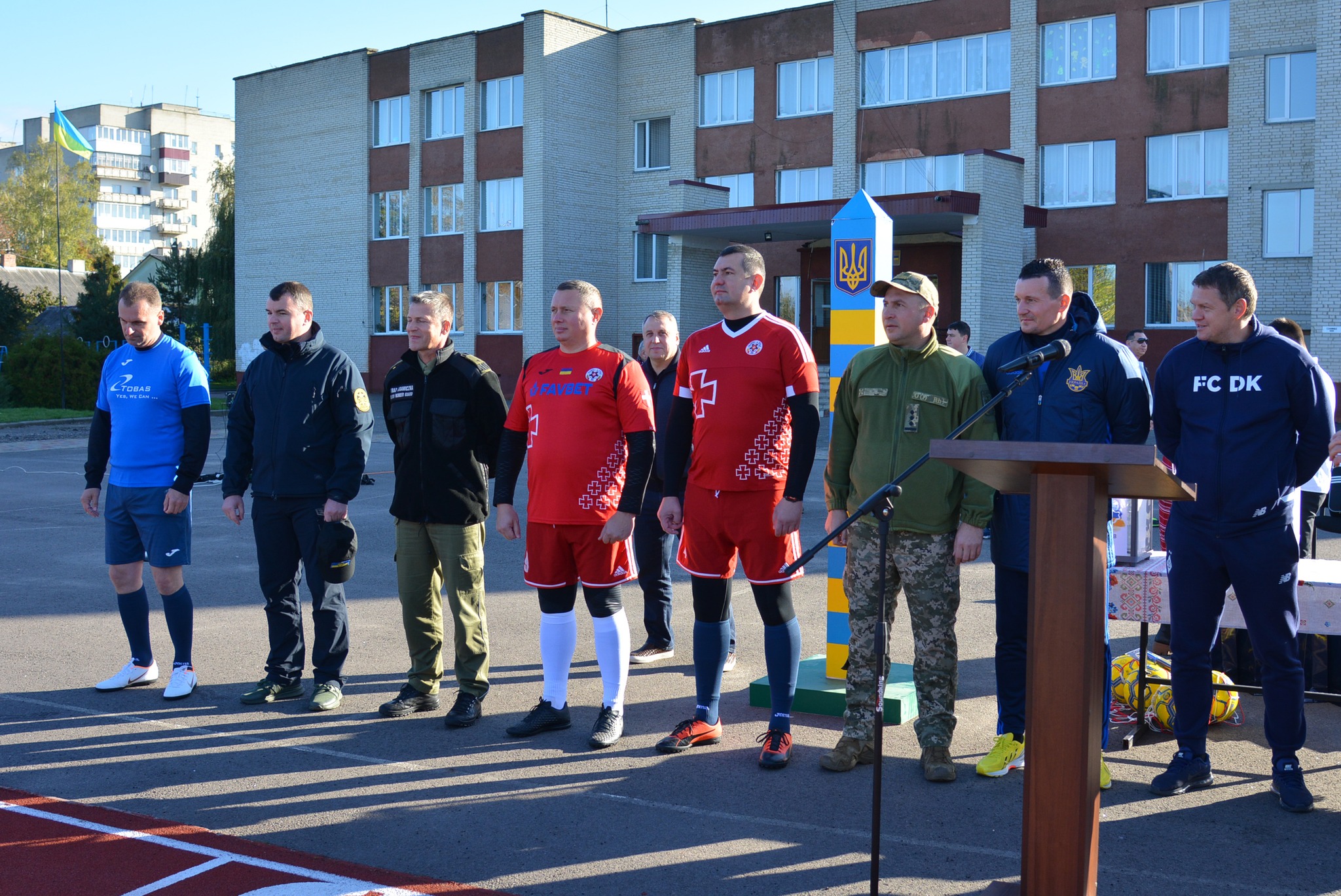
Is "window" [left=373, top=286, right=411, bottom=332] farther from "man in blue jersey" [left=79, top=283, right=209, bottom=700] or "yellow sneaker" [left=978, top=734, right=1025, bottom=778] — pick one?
"yellow sneaker" [left=978, top=734, right=1025, bottom=778]

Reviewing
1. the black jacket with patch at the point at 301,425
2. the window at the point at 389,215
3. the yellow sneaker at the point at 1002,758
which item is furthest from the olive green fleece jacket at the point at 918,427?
the window at the point at 389,215

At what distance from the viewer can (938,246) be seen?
32.8m

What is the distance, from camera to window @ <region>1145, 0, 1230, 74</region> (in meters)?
29.0

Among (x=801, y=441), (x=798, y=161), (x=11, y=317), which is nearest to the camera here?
(x=801, y=441)

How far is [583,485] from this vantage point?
19.5ft

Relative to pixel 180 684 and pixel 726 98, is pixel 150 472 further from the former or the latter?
pixel 726 98

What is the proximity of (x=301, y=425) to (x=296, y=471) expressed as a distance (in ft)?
0.82

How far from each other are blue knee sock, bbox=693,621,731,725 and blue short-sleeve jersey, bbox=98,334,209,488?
10.5 feet

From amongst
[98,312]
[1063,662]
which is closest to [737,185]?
[98,312]

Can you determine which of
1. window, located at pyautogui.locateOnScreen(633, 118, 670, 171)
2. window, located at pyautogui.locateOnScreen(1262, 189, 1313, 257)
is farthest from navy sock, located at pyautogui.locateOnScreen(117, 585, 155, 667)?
window, located at pyautogui.locateOnScreen(633, 118, 670, 171)

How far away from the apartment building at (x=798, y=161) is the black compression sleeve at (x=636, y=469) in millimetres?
23286

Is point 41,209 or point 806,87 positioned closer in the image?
point 806,87

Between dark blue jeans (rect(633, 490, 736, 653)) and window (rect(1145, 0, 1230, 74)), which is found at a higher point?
window (rect(1145, 0, 1230, 74))

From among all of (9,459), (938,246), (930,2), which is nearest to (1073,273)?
(938,246)
